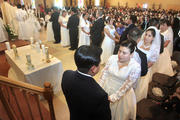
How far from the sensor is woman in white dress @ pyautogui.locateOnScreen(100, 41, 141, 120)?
66.1 inches

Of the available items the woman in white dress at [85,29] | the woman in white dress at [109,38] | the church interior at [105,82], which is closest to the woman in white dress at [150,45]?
the church interior at [105,82]

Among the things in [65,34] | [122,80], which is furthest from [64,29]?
[122,80]

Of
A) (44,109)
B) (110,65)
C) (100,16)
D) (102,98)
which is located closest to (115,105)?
(110,65)

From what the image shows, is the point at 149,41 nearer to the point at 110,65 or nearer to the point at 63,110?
the point at 110,65

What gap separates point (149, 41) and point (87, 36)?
3034mm

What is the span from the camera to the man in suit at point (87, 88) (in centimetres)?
97

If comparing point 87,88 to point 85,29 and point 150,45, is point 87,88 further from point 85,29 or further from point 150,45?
point 85,29

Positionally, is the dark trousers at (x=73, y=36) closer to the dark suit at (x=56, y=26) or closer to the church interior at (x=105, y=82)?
the church interior at (x=105, y=82)

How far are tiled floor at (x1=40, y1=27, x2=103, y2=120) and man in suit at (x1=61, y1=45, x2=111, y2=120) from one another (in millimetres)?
1563

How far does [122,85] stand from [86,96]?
890 mm

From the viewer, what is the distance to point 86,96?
3.23ft

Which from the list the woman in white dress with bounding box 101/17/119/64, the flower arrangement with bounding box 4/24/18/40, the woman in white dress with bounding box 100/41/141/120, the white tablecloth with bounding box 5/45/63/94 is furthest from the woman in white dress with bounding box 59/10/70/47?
the woman in white dress with bounding box 100/41/141/120

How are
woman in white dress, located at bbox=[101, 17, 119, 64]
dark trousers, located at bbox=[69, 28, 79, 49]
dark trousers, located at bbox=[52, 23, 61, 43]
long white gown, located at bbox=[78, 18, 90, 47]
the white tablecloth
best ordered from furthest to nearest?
dark trousers, located at bbox=[52, 23, 61, 43] → dark trousers, located at bbox=[69, 28, 79, 49] → long white gown, located at bbox=[78, 18, 90, 47] → woman in white dress, located at bbox=[101, 17, 119, 64] → the white tablecloth

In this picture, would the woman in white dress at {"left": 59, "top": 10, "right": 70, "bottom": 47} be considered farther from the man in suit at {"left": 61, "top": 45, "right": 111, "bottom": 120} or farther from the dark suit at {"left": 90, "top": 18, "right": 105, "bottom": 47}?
the man in suit at {"left": 61, "top": 45, "right": 111, "bottom": 120}
